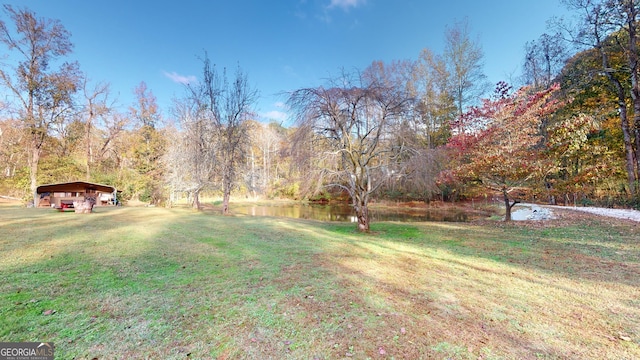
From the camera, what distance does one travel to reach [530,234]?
7.51m

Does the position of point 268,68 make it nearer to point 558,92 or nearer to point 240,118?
point 240,118

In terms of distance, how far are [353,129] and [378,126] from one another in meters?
0.78

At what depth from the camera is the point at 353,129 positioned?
319 inches

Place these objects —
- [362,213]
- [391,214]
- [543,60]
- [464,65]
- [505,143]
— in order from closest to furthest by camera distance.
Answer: [362,213]
[505,143]
[391,214]
[543,60]
[464,65]

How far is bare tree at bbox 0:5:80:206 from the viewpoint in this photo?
54.2 ft

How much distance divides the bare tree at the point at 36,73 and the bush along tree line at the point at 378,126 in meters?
0.07

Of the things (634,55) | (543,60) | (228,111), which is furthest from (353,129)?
(543,60)

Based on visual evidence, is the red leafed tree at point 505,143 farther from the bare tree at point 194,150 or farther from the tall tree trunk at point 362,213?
the bare tree at point 194,150

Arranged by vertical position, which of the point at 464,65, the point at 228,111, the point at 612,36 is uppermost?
the point at 464,65

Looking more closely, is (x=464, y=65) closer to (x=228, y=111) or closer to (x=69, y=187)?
(x=228, y=111)

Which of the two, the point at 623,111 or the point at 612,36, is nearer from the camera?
the point at 612,36

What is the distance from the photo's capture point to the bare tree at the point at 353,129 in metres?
7.63

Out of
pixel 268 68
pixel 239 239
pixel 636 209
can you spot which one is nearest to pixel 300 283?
pixel 239 239

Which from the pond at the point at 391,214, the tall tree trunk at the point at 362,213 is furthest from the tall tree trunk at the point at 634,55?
the tall tree trunk at the point at 362,213
